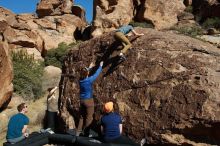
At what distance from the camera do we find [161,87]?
31.8 feet

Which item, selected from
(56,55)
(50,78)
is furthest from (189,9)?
(50,78)

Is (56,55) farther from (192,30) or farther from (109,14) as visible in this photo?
(192,30)

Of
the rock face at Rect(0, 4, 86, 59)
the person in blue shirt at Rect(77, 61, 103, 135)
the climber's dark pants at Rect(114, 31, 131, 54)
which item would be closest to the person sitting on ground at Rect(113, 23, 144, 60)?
the climber's dark pants at Rect(114, 31, 131, 54)

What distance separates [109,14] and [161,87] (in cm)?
2735

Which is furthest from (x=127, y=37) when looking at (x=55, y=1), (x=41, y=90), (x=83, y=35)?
(x=55, y=1)

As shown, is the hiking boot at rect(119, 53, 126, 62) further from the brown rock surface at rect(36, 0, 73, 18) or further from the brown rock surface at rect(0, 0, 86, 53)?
the brown rock surface at rect(36, 0, 73, 18)

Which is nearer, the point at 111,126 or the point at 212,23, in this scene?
the point at 111,126

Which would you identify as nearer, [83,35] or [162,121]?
[162,121]

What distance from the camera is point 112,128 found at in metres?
8.58

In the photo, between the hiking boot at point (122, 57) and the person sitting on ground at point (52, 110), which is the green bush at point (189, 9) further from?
the hiking boot at point (122, 57)

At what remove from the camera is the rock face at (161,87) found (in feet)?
29.3

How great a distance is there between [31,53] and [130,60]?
73.3 feet

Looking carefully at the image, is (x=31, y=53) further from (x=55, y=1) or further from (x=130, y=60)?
(x=130, y=60)

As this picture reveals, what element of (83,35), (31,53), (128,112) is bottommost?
(128,112)
